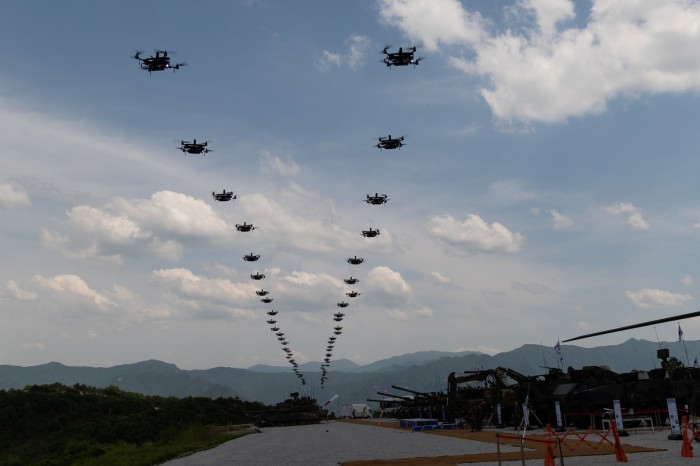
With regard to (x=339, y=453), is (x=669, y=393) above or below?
above

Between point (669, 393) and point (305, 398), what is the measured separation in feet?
207

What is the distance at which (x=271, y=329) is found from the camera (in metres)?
110

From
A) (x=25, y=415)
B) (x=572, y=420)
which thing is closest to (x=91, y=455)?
(x=572, y=420)

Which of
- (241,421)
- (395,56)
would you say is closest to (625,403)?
(395,56)

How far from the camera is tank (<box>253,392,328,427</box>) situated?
284 feet

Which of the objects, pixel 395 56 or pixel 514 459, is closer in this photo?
pixel 514 459

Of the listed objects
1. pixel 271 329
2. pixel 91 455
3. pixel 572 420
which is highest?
pixel 271 329

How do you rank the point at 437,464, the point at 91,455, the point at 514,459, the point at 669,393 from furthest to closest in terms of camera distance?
the point at 91,455, the point at 669,393, the point at 514,459, the point at 437,464

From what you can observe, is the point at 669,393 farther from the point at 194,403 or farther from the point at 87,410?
the point at 87,410

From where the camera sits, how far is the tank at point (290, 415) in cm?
8669

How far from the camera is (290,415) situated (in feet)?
289

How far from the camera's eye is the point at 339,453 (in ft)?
92.1

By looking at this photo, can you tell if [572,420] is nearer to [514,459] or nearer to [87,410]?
Answer: [514,459]

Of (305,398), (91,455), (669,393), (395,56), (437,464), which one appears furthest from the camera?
(305,398)
